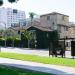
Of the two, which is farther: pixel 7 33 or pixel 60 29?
pixel 7 33

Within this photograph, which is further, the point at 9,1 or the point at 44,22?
the point at 44,22

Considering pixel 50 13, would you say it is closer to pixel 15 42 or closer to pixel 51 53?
pixel 15 42

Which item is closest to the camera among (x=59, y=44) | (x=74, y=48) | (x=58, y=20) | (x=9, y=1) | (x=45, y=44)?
(x=9, y=1)

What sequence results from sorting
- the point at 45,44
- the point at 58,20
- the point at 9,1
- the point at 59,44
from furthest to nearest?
1. the point at 58,20
2. the point at 45,44
3. the point at 59,44
4. the point at 9,1

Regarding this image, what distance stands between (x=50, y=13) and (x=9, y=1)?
64.4 m

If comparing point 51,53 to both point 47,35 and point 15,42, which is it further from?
point 15,42

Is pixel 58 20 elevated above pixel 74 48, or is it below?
above

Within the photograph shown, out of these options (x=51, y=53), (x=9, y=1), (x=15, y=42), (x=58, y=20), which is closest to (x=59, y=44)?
(x=51, y=53)

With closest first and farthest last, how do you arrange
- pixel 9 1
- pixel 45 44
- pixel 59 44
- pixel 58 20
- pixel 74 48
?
pixel 9 1
pixel 74 48
pixel 59 44
pixel 45 44
pixel 58 20

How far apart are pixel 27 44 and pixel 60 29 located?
43.0ft

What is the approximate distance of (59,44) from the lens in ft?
109

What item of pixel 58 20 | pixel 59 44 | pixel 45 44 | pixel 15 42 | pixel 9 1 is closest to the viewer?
pixel 9 1

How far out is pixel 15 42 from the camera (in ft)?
257

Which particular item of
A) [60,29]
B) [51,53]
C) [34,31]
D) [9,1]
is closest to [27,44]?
[34,31]
